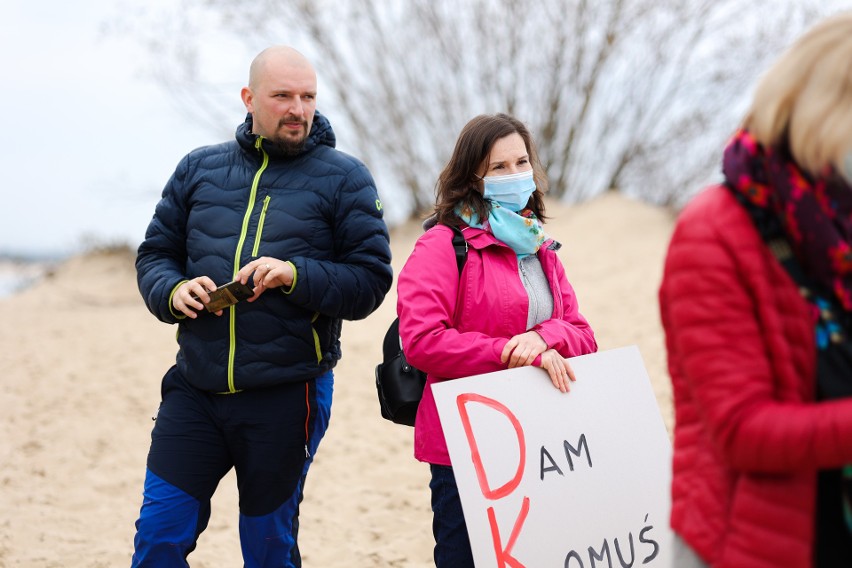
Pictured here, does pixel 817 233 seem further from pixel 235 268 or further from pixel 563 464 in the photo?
pixel 235 268

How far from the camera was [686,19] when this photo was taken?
47.9 feet

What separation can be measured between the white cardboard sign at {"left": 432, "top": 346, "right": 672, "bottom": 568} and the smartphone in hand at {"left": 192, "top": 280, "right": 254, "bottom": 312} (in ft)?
2.26

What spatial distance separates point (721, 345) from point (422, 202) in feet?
47.2

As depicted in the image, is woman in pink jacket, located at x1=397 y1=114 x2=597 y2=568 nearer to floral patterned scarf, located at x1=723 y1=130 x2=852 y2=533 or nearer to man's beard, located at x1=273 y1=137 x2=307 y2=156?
man's beard, located at x1=273 y1=137 x2=307 y2=156

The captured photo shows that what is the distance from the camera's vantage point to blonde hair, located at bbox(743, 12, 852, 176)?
1.39 metres

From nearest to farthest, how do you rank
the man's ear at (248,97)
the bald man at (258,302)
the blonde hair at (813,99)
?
1. the blonde hair at (813,99)
2. the bald man at (258,302)
3. the man's ear at (248,97)

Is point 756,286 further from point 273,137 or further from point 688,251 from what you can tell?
point 273,137

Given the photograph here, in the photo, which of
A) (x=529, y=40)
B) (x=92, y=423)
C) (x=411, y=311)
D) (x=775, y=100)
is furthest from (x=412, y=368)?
(x=529, y=40)

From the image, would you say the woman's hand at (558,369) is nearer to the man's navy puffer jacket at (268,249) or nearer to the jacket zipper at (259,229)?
the man's navy puffer jacket at (268,249)

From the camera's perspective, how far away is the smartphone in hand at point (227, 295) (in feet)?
9.07

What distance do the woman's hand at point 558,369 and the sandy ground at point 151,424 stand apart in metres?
2.03

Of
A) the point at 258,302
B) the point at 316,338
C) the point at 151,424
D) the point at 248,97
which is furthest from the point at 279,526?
the point at 151,424

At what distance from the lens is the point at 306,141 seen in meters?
3.05

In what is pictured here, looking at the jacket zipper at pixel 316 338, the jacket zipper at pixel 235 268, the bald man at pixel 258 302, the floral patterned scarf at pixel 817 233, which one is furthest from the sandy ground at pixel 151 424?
the floral patterned scarf at pixel 817 233
